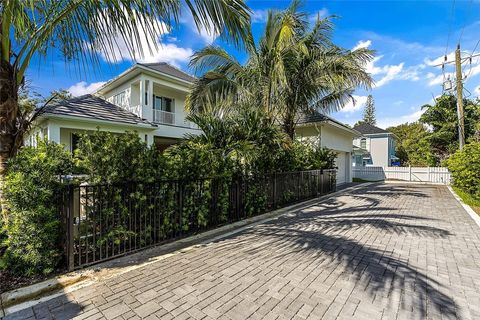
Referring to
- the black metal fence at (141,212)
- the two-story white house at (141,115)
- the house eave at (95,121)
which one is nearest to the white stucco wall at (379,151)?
the two-story white house at (141,115)

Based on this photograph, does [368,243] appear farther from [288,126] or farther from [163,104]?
[163,104]

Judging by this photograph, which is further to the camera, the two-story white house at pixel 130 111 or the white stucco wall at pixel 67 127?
the two-story white house at pixel 130 111

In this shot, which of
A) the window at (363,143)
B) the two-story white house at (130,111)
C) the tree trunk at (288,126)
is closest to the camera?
the two-story white house at (130,111)

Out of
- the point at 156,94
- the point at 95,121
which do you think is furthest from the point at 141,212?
the point at 156,94

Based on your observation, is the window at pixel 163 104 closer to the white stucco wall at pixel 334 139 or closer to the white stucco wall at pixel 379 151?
the white stucco wall at pixel 334 139

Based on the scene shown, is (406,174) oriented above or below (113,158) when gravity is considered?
below

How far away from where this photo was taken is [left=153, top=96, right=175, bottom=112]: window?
15.8m

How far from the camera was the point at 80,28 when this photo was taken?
11.8 ft

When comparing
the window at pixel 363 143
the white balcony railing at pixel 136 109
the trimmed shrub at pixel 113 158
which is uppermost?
the white balcony railing at pixel 136 109

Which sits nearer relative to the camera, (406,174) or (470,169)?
(470,169)

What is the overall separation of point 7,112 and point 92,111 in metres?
9.37

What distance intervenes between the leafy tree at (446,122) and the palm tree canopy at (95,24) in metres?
26.8

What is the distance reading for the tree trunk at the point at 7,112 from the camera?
3.44 metres

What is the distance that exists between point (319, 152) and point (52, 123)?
500 inches
